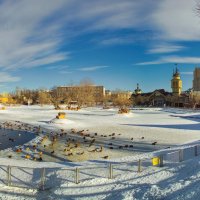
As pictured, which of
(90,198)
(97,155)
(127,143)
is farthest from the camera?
(127,143)

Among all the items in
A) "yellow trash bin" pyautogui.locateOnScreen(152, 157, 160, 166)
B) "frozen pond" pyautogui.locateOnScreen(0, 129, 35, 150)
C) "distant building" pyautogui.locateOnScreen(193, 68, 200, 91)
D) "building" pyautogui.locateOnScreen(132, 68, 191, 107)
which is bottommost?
"frozen pond" pyautogui.locateOnScreen(0, 129, 35, 150)

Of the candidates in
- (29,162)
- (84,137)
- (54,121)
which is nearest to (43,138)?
(84,137)

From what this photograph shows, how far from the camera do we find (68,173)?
54.1ft

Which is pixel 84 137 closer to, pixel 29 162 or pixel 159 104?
pixel 29 162

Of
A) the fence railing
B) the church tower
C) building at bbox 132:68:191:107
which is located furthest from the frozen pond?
the church tower

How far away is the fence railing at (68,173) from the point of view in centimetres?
1558

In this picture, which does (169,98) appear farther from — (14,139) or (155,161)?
(155,161)

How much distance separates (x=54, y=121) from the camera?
4419 cm

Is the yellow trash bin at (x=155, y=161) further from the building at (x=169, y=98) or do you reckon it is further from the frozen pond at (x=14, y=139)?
the building at (x=169, y=98)

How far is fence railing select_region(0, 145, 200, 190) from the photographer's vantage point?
1558cm

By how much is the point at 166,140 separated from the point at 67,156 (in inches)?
387

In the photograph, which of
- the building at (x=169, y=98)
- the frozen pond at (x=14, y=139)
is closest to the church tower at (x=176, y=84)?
the building at (x=169, y=98)

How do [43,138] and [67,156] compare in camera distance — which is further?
[43,138]

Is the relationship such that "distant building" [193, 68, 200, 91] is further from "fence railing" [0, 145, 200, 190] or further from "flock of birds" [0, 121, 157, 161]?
"fence railing" [0, 145, 200, 190]
